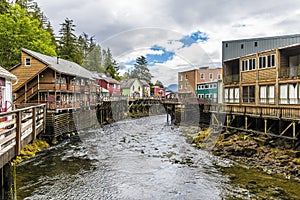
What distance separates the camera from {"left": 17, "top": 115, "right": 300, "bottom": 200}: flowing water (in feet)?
36.9

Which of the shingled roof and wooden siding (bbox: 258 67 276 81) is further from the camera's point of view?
the shingled roof

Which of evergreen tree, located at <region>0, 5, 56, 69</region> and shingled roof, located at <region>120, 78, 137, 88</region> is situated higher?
evergreen tree, located at <region>0, 5, 56, 69</region>

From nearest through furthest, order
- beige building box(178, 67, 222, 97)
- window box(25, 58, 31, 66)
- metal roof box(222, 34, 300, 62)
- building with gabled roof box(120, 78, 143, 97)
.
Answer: metal roof box(222, 34, 300, 62) < window box(25, 58, 31, 66) < beige building box(178, 67, 222, 97) < building with gabled roof box(120, 78, 143, 97)

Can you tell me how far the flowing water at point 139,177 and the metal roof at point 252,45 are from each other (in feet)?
45.7

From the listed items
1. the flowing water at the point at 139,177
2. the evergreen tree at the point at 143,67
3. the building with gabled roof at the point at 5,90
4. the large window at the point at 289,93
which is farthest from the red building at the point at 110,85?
the large window at the point at 289,93

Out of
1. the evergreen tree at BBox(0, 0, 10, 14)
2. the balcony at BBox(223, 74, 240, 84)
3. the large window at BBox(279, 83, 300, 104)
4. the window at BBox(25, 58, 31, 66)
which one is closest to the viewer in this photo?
the large window at BBox(279, 83, 300, 104)

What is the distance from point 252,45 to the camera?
27.1 meters

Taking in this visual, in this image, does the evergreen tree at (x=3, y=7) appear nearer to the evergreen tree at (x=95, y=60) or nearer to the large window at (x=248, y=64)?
the evergreen tree at (x=95, y=60)

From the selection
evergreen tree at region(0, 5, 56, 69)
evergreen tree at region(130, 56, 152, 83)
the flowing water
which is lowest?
the flowing water

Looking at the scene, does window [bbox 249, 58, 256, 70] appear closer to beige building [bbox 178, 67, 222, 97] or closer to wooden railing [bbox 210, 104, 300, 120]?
wooden railing [bbox 210, 104, 300, 120]

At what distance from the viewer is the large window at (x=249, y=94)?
24052 mm

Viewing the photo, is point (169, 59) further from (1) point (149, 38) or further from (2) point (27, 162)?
(2) point (27, 162)

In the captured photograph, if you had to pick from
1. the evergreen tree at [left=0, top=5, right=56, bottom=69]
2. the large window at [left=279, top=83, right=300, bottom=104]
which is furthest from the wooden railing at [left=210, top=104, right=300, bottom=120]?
the evergreen tree at [left=0, top=5, right=56, bottom=69]

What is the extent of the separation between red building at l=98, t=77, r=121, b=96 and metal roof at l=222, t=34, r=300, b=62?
98.0 feet
